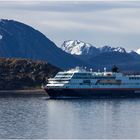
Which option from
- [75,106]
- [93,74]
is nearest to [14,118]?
[75,106]

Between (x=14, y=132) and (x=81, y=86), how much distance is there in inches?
2726

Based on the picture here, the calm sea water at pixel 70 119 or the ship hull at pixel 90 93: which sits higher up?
the ship hull at pixel 90 93

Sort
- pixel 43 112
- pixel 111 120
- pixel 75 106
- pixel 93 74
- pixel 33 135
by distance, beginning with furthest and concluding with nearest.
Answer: pixel 93 74, pixel 75 106, pixel 43 112, pixel 111 120, pixel 33 135

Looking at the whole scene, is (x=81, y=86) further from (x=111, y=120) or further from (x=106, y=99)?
(x=111, y=120)

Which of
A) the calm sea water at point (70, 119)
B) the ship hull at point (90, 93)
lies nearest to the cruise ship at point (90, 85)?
the ship hull at point (90, 93)

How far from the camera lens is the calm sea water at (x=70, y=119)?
8375 cm

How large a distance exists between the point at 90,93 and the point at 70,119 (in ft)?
172

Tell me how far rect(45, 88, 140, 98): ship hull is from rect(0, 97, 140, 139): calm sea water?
13611 millimetres

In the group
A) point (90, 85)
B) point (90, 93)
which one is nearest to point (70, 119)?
point (90, 93)

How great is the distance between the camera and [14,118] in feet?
333

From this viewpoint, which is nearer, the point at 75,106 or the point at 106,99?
the point at 75,106

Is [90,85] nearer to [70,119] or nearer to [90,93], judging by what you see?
[90,93]

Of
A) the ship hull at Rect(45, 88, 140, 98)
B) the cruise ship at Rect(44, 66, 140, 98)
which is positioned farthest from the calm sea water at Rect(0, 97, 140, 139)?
the cruise ship at Rect(44, 66, 140, 98)

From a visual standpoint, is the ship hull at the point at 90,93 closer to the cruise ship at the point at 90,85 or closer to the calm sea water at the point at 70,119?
the cruise ship at the point at 90,85
